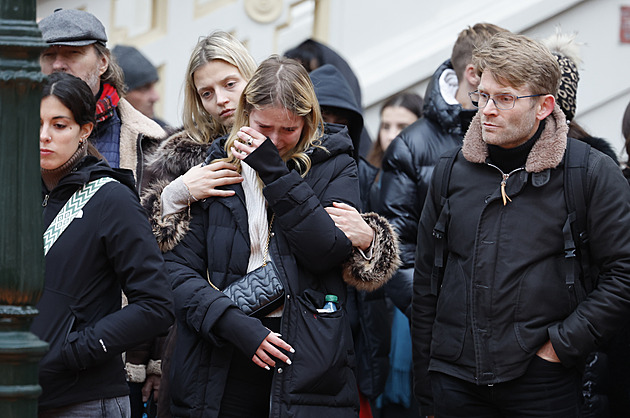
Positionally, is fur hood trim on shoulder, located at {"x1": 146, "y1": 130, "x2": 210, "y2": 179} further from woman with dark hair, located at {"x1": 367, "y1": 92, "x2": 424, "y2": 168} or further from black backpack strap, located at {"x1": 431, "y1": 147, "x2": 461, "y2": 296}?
woman with dark hair, located at {"x1": 367, "y1": 92, "x2": 424, "y2": 168}

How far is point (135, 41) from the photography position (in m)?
8.55

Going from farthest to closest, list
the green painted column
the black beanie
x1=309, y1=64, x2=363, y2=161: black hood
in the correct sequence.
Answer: the black beanie, x1=309, y1=64, x2=363, y2=161: black hood, the green painted column

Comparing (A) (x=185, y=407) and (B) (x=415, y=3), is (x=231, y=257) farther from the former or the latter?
(B) (x=415, y=3)

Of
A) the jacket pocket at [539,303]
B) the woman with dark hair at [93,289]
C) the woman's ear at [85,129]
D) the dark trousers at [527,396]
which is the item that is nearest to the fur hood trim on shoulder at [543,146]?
the jacket pocket at [539,303]

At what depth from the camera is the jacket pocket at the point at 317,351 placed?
3865mm

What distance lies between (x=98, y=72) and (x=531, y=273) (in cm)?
205

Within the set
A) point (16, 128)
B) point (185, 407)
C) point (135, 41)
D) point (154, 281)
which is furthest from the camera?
point (135, 41)

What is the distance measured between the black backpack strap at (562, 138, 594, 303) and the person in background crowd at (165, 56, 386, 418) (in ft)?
2.32

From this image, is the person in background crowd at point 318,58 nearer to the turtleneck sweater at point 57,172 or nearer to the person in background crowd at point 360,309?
the person in background crowd at point 360,309

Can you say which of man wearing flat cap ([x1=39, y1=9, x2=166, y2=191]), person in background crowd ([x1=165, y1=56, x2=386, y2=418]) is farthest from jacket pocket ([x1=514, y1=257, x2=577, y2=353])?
man wearing flat cap ([x1=39, y1=9, x2=166, y2=191])

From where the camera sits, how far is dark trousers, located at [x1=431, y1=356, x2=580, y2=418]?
399cm

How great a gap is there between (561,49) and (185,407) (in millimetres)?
2456

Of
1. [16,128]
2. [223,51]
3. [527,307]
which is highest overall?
[16,128]

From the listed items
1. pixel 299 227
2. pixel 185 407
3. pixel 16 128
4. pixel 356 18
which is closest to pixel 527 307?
pixel 299 227
